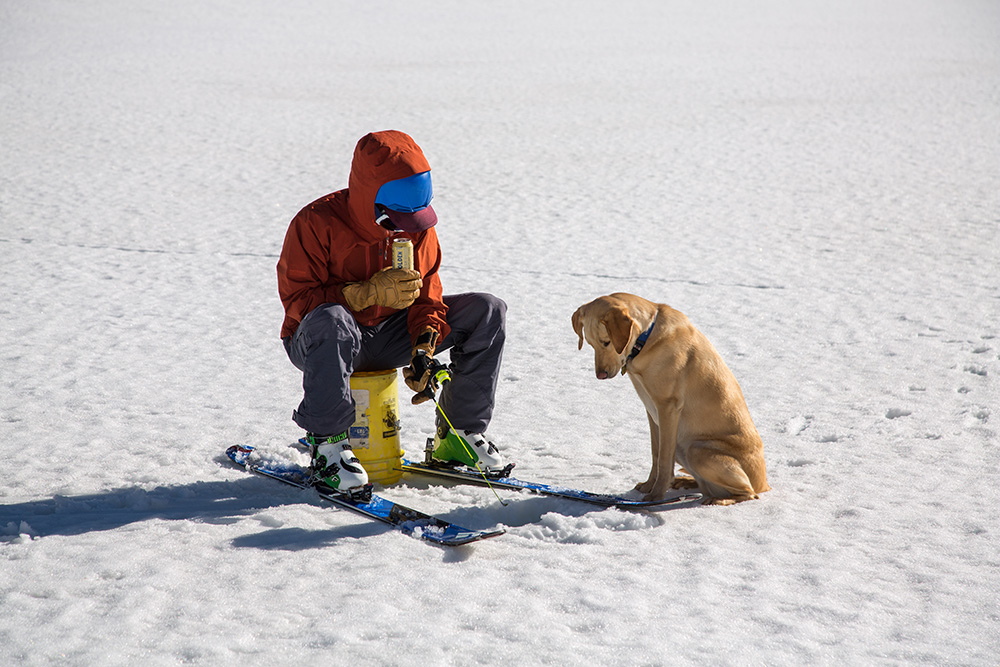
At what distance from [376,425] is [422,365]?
1.22 feet

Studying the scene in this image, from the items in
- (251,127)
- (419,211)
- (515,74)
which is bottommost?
(419,211)

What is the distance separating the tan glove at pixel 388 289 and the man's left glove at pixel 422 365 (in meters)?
0.17

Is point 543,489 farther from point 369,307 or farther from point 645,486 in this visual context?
point 369,307

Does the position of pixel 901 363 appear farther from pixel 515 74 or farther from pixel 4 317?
pixel 515 74

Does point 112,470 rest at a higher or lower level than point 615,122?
lower

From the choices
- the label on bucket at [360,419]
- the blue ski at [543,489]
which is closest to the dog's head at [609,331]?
the blue ski at [543,489]

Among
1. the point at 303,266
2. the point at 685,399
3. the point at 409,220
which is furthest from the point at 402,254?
the point at 685,399

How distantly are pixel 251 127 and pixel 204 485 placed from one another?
40.0ft

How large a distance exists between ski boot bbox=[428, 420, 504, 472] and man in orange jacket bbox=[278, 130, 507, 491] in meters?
0.01

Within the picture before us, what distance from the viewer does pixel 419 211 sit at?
3783mm

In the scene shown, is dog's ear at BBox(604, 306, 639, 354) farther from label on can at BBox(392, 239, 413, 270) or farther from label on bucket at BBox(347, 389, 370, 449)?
label on bucket at BBox(347, 389, 370, 449)

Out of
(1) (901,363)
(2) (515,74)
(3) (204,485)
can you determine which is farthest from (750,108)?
(3) (204,485)

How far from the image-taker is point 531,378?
572cm

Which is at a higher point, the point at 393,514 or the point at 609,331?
the point at 609,331
